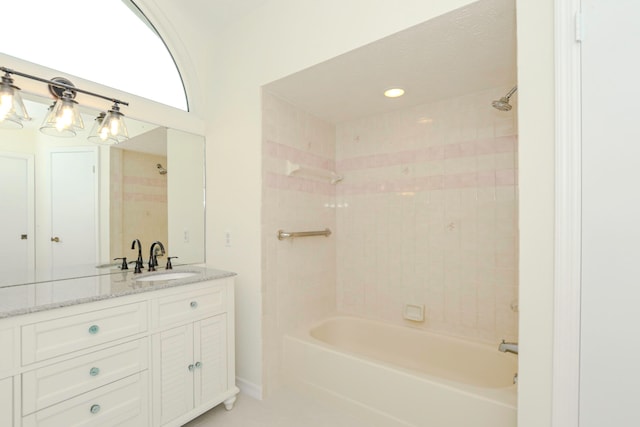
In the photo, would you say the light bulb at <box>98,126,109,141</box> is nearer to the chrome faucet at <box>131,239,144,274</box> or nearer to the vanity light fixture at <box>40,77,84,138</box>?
the vanity light fixture at <box>40,77,84,138</box>

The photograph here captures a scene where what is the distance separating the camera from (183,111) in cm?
228

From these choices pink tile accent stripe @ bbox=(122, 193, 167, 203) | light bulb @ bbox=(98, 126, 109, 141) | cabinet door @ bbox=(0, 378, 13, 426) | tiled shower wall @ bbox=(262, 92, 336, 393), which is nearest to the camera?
cabinet door @ bbox=(0, 378, 13, 426)

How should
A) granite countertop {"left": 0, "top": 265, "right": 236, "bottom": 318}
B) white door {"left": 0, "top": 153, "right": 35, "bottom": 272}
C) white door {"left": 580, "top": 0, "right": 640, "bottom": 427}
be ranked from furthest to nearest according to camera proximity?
white door {"left": 0, "top": 153, "right": 35, "bottom": 272}, granite countertop {"left": 0, "top": 265, "right": 236, "bottom": 318}, white door {"left": 580, "top": 0, "right": 640, "bottom": 427}

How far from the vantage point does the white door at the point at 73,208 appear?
1719mm

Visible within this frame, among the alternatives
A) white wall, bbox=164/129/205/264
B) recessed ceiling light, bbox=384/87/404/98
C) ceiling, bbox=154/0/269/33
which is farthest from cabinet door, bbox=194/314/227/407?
ceiling, bbox=154/0/269/33

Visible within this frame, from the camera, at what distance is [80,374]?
1.30 metres

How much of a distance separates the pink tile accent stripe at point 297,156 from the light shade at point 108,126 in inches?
36.0

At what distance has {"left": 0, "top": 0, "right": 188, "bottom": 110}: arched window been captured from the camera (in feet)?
5.31

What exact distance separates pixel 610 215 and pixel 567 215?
109 millimetres

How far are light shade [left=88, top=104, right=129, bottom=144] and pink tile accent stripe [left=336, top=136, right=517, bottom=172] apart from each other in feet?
5.70

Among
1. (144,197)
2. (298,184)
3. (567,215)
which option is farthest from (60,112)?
(567,215)

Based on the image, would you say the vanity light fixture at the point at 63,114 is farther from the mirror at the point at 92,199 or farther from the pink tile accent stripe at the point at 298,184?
the pink tile accent stripe at the point at 298,184

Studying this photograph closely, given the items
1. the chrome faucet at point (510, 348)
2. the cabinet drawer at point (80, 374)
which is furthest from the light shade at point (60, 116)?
the chrome faucet at point (510, 348)

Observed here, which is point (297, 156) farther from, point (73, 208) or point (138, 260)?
point (73, 208)
